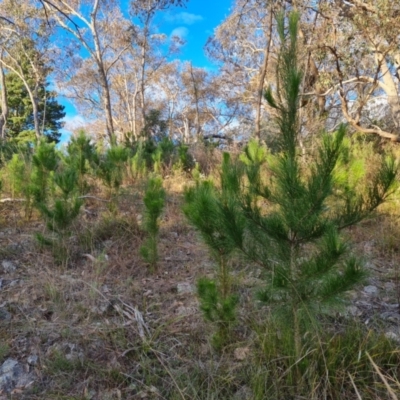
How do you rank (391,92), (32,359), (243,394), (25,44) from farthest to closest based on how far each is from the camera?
(25,44)
(391,92)
(32,359)
(243,394)

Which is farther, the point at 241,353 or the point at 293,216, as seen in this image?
the point at 241,353

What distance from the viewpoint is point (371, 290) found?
2473 mm

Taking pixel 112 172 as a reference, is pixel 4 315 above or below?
below

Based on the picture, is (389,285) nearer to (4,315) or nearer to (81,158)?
(4,315)

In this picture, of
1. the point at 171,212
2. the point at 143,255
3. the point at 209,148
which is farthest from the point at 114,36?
the point at 143,255

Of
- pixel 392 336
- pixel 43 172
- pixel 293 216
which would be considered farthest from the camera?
pixel 43 172

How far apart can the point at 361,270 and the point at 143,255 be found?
187cm

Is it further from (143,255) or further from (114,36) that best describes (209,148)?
(114,36)

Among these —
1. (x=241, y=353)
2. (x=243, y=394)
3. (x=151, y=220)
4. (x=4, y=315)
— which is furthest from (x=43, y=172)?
(x=243, y=394)

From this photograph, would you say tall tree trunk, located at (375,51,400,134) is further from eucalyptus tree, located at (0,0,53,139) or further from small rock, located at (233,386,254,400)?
eucalyptus tree, located at (0,0,53,139)

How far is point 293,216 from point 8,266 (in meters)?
2.63

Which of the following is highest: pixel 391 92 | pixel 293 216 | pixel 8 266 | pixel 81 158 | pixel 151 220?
pixel 391 92

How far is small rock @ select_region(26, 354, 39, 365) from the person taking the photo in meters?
1.93

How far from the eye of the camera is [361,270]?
1.29m
